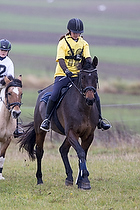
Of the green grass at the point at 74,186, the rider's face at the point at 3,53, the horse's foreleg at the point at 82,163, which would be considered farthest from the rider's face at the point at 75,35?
the green grass at the point at 74,186

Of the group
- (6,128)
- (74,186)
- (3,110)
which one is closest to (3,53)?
(3,110)

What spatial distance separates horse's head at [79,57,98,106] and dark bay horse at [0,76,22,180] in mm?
1356

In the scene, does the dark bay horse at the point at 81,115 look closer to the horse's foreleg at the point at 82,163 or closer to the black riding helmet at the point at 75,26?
the horse's foreleg at the point at 82,163

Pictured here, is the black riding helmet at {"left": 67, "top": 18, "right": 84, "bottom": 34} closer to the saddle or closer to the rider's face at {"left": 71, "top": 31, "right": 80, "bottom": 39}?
the rider's face at {"left": 71, "top": 31, "right": 80, "bottom": 39}

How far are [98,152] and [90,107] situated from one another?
214 inches

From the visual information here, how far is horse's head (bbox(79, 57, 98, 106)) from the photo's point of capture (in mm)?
8586

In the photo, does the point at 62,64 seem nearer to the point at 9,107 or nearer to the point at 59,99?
the point at 59,99

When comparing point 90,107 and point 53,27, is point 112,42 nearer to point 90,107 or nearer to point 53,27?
point 53,27

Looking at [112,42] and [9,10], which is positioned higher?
[9,10]

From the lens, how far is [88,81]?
8.72m

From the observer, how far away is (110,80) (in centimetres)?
3206

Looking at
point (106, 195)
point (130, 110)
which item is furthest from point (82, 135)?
point (130, 110)

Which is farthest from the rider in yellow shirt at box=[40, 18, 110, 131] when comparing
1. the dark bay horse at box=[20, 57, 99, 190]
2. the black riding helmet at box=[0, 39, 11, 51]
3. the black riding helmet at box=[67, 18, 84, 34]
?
the black riding helmet at box=[0, 39, 11, 51]

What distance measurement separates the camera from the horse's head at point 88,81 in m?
8.59
